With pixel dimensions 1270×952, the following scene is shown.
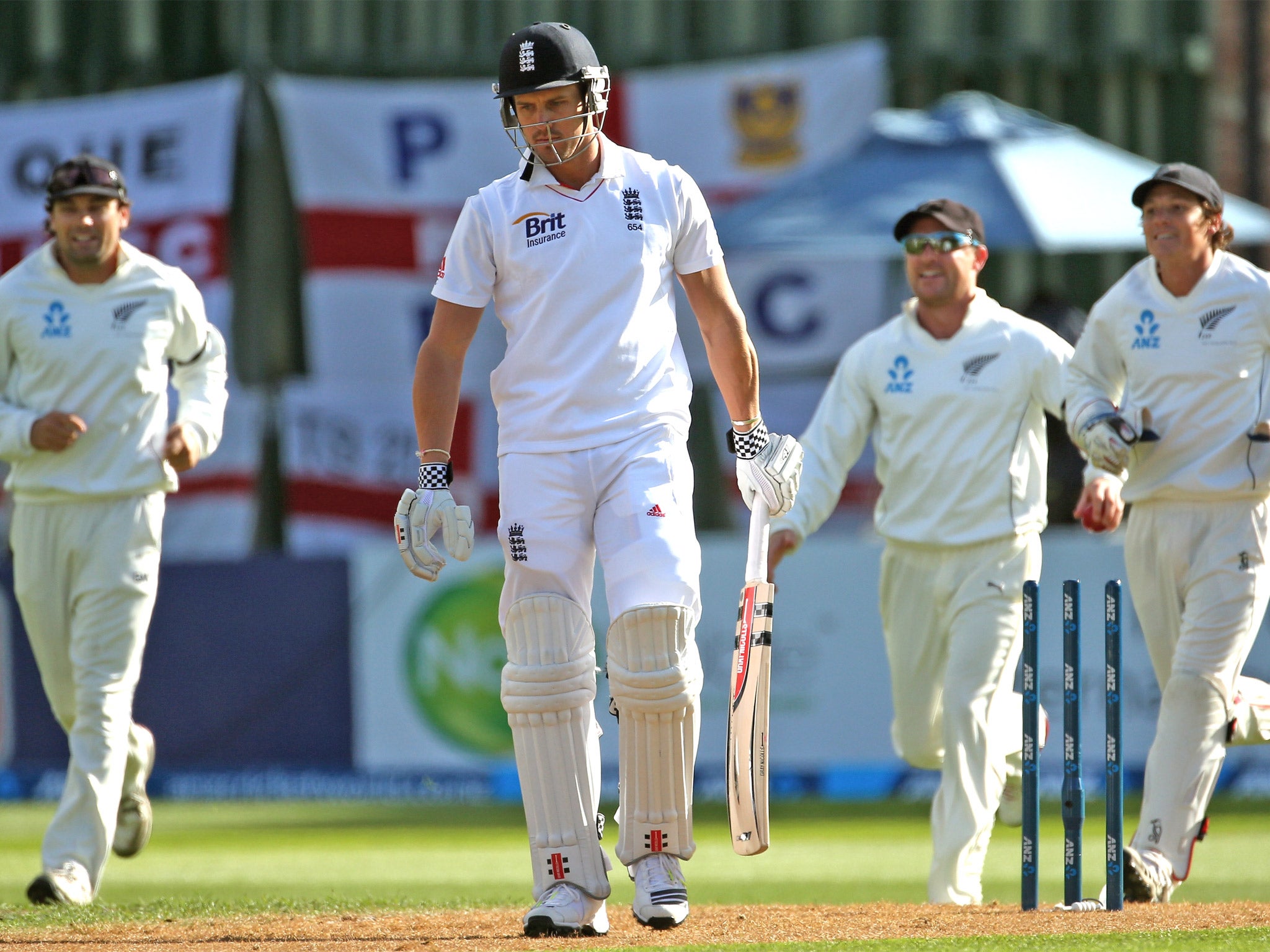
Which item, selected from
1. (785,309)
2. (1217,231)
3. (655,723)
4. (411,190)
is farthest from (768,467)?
(411,190)

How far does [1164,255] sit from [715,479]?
7.02 m

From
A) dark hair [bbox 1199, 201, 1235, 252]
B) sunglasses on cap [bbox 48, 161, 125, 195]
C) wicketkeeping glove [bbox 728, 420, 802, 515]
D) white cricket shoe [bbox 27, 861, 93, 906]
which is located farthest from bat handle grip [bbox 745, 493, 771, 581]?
sunglasses on cap [bbox 48, 161, 125, 195]

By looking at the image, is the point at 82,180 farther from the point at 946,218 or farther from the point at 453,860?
the point at 453,860

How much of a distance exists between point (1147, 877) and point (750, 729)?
152 centimetres

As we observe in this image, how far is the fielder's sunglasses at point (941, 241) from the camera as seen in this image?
6.58m

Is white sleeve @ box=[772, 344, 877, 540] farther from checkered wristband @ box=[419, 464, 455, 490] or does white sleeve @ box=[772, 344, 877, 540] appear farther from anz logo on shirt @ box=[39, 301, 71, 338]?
anz logo on shirt @ box=[39, 301, 71, 338]

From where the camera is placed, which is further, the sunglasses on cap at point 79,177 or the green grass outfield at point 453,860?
the green grass outfield at point 453,860

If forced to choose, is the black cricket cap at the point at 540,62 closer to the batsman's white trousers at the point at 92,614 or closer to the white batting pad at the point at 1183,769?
the batsman's white trousers at the point at 92,614

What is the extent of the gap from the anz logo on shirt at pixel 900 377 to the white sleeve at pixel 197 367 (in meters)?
2.18

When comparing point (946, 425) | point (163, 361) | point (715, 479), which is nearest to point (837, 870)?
point (946, 425)

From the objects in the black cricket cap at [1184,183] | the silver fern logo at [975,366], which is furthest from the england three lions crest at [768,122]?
the black cricket cap at [1184,183]

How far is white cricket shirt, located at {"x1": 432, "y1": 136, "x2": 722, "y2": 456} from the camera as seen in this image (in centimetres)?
487

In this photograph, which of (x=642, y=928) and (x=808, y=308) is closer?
(x=642, y=928)

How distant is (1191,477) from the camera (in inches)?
237
